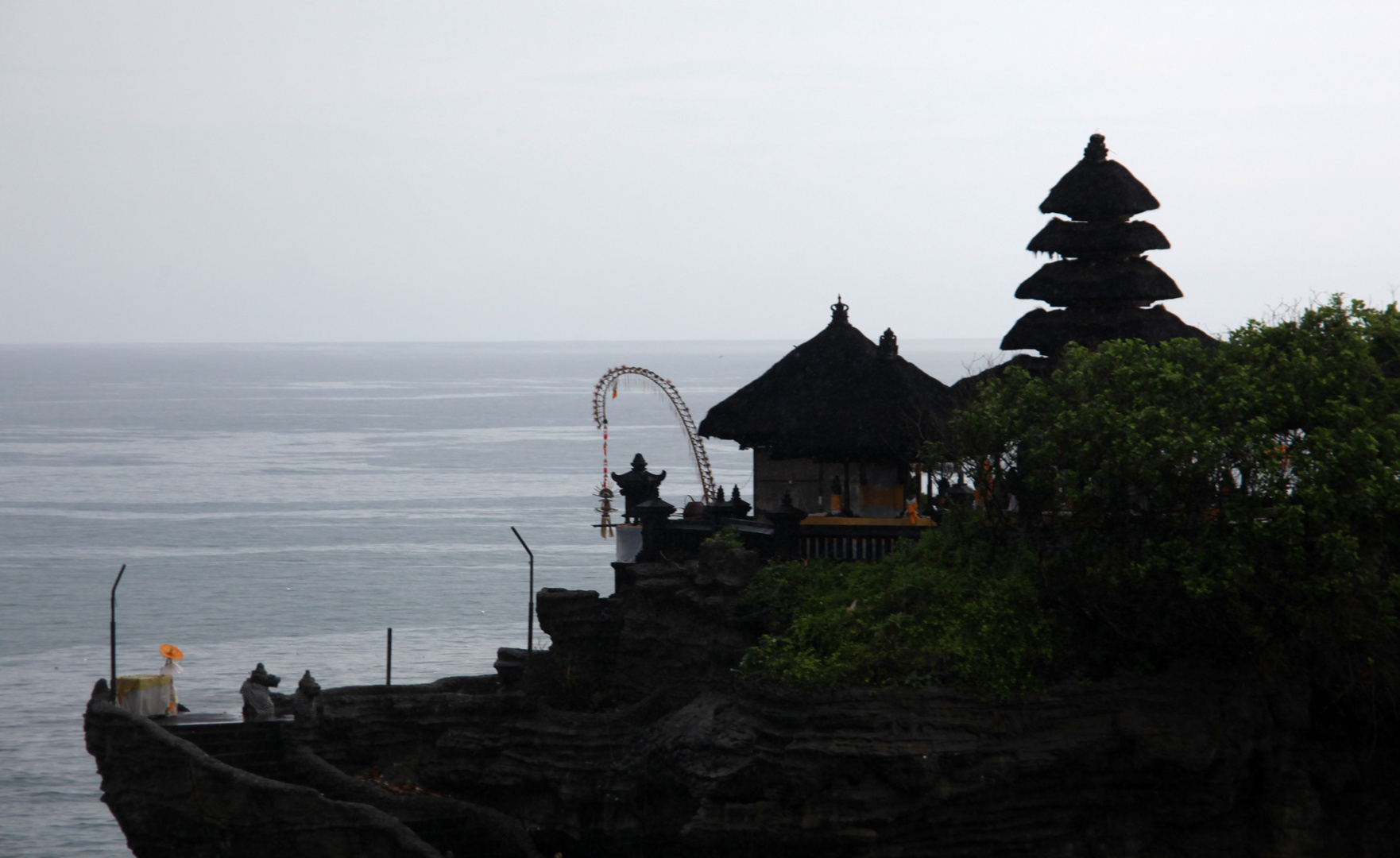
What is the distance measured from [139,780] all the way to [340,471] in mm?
101730

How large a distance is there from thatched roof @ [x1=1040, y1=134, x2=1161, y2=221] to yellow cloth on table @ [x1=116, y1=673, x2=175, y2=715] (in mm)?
23209

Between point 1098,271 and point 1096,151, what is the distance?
9.40 feet

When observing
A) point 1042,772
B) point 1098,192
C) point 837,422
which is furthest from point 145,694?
point 1098,192

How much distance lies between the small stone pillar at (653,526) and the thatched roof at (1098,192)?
11.2 metres

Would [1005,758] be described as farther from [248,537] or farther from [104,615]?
[248,537]

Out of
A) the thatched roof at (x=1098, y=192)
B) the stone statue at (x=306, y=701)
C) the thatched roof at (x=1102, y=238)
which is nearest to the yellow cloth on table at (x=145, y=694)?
the stone statue at (x=306, y=701)

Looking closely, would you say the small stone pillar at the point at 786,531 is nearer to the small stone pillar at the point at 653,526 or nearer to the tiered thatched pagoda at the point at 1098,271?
the small stone pillar at the point at 653,526

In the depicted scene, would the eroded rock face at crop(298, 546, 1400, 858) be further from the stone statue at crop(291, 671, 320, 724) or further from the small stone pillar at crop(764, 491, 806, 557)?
the stone statue at crop(291, 671, 320, 724)

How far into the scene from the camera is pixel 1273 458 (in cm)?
2336

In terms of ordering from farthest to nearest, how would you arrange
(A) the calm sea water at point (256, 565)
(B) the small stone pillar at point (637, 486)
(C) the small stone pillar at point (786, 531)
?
(A) the calm sea water at point (256, 565), (B) the small stone pillar at point (637, 486), (C) the small stone pillar at point (786, 531)

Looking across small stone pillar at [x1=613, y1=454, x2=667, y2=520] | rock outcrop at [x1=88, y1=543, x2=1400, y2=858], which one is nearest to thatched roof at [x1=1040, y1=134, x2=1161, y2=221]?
small stone pillar at [x1=613, y1=454, x2=667, y2=520]

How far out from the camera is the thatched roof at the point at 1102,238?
32.6 meters

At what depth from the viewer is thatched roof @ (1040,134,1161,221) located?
32656 millimetres

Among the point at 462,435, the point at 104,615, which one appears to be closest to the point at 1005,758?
the point at 104,615
